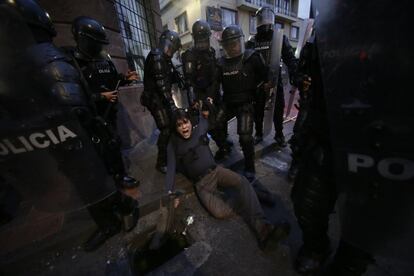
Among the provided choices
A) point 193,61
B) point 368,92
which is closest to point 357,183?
point 368,92

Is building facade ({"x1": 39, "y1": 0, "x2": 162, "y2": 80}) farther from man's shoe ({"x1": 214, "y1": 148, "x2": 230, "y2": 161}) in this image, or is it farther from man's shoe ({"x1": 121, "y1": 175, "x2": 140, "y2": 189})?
man's shoe ({"x1": 214, "y1": 148, "x2": 230, "y2": 161})

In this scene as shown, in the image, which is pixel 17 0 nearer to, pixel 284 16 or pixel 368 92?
pixel 368 92

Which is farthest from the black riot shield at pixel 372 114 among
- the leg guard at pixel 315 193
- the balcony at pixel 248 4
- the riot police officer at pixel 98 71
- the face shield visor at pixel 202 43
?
the balcony at pixel 248 4

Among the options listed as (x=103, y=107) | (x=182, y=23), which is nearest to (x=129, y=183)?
(x=103, y=107)

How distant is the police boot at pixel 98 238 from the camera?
1758mm

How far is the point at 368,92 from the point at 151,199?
2.14 meters

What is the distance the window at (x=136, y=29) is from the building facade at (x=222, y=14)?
760 centimetres

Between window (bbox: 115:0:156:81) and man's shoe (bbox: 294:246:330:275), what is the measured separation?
5.13 metres

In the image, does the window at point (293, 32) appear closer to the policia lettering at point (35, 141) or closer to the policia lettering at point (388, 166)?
the policia lettering at point (388, 166)

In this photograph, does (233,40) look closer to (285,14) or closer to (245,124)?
(245,124)

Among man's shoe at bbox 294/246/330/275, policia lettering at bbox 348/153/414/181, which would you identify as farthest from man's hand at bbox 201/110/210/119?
policia lettering at bbox 348/153/414/181

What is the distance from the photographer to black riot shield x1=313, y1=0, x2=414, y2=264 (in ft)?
1.85

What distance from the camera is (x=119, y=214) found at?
1.90 metres

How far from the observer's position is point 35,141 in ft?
3.13
